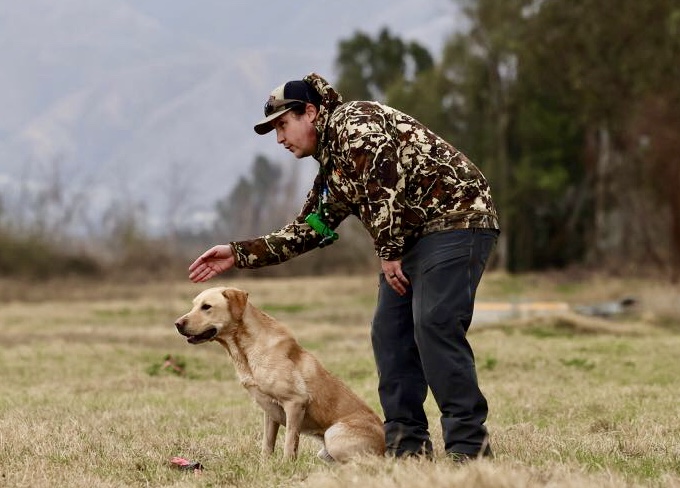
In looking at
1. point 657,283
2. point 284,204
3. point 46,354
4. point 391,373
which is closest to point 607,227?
point 657,283

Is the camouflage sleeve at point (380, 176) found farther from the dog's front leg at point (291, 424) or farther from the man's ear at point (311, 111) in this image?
the dog's front leg at point (291, 424)

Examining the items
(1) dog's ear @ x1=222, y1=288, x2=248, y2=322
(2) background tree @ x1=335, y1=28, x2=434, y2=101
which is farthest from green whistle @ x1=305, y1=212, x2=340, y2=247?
(2) background tree @ x1=335, y1=28, x2=434, y2=101

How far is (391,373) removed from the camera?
671cm

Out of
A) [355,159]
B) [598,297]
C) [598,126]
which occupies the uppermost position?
[598,126]

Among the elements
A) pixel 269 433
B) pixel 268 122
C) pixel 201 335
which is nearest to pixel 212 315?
pixel 201 335

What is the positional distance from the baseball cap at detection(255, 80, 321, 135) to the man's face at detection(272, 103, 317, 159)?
45 mm

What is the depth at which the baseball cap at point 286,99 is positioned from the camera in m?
6.26

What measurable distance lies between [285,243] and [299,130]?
99 cm

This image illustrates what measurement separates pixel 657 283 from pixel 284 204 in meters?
73.3

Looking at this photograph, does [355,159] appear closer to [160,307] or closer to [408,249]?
[408,249]

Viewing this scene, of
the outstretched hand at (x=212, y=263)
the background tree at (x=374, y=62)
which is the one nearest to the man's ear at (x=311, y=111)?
the outstretched hand at (x=212, y=263)

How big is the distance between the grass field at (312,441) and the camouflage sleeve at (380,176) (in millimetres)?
1318

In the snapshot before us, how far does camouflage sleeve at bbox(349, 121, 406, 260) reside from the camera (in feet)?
19.5

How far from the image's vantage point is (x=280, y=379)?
653cm
